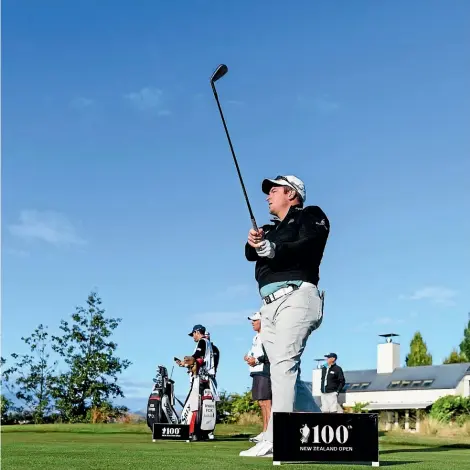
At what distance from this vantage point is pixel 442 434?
24.6 metres

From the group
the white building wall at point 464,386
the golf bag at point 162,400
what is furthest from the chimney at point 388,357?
the golf bag at point 162,400

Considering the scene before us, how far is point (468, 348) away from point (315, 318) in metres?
62.6

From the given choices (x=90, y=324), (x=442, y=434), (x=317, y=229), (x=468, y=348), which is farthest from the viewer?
(x=468, y=348)

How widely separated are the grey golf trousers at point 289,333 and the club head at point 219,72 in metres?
2.50

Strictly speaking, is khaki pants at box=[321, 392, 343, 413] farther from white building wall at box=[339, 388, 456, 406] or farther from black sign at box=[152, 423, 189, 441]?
white building wall at box=[339, 388, 456, 406]

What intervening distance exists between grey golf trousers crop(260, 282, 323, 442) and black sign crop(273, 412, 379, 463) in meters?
0.69

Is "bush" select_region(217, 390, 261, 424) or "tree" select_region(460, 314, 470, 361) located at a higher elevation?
"tree" select_region(460, 314, 470, 361)

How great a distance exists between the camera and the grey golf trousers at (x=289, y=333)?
7180 millimetres

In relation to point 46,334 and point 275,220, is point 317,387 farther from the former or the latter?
point 275,220

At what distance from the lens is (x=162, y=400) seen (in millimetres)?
14938

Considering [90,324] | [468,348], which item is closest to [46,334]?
[90,324]

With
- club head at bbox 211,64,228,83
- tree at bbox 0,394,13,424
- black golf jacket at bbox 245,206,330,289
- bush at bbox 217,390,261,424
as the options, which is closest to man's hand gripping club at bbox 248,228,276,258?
black golf jacket at bbox 245,206,330,289

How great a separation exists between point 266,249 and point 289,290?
1.38ft

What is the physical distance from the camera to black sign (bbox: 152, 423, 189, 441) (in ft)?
40.2
